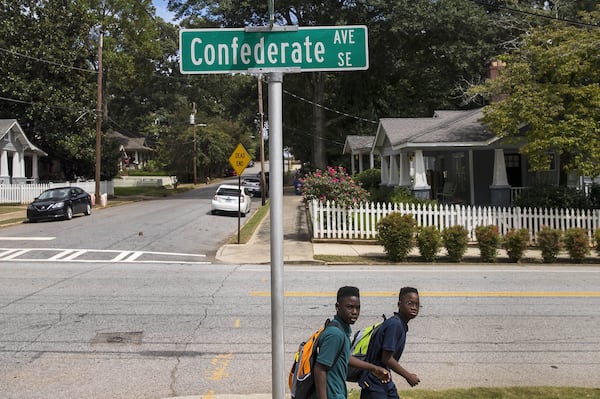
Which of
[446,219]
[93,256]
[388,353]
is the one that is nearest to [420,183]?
[446,219]

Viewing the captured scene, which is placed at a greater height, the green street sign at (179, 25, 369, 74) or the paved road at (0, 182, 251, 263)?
the green street sign at (179, 25, 369, 74)

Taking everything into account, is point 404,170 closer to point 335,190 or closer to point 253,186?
point 335,190

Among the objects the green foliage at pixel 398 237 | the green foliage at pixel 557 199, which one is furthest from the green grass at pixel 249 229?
the green foliage at pixel 557 199

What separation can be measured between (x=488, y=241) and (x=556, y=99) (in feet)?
16.2

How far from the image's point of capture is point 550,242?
14.8 m

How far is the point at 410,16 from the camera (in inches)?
1540

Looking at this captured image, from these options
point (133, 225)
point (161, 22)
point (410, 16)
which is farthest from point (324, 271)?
point (161, 22)

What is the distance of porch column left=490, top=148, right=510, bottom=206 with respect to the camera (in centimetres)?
2031

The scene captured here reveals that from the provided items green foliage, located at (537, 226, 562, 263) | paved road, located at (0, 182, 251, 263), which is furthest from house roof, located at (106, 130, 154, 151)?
green foliage, located at (537, 226, 562, 263)

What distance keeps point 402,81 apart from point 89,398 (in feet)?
152

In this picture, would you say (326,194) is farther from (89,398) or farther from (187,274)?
(89,398)

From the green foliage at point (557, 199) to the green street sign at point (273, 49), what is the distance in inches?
635

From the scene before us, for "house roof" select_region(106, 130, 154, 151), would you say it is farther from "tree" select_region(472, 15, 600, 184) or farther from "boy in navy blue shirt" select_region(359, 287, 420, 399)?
"boy in navy blue shirt" select_region(359, 287, 420, 399)

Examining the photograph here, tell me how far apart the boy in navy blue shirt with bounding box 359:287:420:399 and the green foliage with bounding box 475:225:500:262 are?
11.4m
